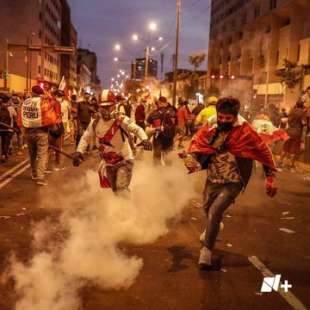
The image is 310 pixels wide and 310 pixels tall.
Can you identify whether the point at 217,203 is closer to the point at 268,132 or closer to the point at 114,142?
the point at 114,142

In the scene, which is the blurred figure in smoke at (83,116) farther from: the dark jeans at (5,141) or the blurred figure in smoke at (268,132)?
the blurred figure in smoke at (268,132)

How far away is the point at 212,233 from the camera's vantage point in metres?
5.57

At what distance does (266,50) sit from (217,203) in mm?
44843

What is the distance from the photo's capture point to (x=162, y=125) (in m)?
12.3

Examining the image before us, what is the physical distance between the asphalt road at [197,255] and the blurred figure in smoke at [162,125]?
3122mm

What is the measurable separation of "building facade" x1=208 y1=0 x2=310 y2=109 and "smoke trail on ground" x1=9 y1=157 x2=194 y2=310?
1068 inches

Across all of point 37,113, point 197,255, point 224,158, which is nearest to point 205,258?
point 197,255

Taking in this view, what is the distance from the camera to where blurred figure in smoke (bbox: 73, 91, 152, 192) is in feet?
22.9

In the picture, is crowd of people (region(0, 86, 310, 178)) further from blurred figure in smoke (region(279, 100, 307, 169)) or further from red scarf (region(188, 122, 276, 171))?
red scarf (region(188, 122, 276, 171))

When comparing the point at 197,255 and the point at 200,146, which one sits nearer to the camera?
the point at 200,146

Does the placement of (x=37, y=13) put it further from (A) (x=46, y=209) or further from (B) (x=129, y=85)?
(A) (x=46, y=209)

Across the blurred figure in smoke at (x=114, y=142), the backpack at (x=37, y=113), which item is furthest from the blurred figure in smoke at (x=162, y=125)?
the blurred figure in smoke at (x=114, y=142)

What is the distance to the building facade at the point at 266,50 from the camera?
1485 inches

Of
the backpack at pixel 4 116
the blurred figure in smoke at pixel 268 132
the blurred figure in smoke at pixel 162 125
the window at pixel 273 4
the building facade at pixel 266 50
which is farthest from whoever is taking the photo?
the window at pixel 273 4
